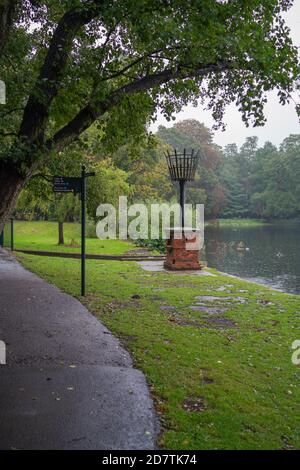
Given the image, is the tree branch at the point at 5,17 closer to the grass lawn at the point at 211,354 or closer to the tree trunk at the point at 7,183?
the tree trunk at the point at 7,183

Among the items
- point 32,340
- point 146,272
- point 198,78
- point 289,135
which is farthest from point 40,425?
point 289,135

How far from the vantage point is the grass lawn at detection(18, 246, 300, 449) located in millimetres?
3865

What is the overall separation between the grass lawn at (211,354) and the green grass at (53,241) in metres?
9.46

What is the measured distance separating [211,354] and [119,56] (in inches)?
217

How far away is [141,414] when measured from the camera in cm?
394

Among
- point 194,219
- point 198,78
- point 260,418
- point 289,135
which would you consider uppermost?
point 289,135

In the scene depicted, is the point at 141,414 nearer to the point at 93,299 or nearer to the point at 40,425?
the point at 40,425

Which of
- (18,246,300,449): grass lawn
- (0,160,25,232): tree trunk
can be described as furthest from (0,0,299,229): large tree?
(18,246,300,449): grass lawn

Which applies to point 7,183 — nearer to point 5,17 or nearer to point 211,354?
point 5,17

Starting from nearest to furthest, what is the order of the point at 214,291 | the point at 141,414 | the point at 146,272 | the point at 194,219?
the point at 141,414 < the point at 214,291 < the point at 146,272 < the point at 194,219

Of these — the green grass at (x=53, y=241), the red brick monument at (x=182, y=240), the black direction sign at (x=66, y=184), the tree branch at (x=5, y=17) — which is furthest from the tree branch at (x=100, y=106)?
the green grass at (x=53, y=241)

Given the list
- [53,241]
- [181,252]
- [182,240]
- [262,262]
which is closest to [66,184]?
[182,240]

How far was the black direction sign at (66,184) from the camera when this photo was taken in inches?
331
